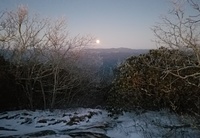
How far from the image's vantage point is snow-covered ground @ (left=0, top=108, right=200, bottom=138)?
36.4 feet

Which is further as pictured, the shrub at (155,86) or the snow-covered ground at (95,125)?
the shrub at (155,86)

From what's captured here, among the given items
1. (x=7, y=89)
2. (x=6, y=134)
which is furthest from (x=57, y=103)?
(x=6, y=134)

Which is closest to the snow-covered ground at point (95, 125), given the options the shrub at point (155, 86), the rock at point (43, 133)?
the rock at point (43, 133)

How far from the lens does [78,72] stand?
21781mm

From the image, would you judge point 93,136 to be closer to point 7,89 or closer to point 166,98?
point 166,98

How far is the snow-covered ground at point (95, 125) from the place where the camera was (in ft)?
36.4

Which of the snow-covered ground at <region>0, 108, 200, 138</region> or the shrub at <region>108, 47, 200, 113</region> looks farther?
the shrub at <region>108, 47, 200, 113</region>

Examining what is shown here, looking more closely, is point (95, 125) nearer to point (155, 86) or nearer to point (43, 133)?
point (43, 133)

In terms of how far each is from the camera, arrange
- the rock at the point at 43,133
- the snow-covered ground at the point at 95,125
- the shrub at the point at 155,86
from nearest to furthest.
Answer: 1. the snow-covered ground at the point at 95,125
2. the rock at the point at 43,133
3. the shrub at the point at 155,86

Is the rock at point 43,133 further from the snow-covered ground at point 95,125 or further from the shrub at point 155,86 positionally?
the shrub at point 155,86

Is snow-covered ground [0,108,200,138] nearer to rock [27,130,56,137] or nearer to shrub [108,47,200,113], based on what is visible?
rock [27,130,56,137]

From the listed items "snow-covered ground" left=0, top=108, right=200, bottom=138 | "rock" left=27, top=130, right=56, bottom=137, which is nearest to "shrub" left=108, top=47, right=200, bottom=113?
"snow-covered ground" left=0, top=108, right=200, bottom=138

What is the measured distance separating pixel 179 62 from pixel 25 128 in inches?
313

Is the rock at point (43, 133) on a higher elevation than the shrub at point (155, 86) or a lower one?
lower
